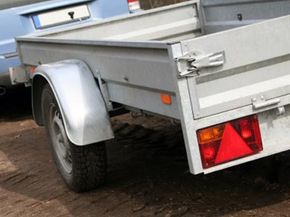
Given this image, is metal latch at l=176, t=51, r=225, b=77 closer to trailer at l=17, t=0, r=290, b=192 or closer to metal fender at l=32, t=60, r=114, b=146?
trailer at l=17, t=0, r=290, b=192

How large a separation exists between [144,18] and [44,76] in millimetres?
1314

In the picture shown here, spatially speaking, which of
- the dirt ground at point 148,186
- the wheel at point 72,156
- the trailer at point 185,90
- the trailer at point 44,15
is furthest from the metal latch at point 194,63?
the trailer at point 44,15

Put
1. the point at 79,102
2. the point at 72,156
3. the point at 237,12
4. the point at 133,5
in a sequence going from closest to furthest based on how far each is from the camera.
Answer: the point at 79,102 → the point at 72,156 → the point at 237,12 → the point at 133,5

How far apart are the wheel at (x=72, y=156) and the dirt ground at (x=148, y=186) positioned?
0.41 feet

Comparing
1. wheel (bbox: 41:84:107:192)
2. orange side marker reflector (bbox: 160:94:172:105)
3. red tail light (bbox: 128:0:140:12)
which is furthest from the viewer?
red tail light (bbox: 128:0:140:12)

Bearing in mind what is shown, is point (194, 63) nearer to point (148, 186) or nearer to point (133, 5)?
point (148, 186)

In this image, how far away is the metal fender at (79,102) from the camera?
4344 mm

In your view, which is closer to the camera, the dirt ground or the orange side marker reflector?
the orange side marker reflector

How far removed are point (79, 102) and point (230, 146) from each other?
132 centimetres

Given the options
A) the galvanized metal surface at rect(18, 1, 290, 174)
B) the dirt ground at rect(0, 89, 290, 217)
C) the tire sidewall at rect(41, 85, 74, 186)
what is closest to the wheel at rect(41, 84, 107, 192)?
the tire sidewall at rect(41, 85, 74, 186)

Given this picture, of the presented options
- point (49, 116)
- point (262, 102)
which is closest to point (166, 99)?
point (262, 102)

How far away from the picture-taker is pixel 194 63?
10.8 feet

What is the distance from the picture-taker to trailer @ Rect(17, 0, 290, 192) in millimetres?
3365

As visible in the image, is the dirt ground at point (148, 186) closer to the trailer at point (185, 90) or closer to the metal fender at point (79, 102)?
the trailer at point (185, 90)
